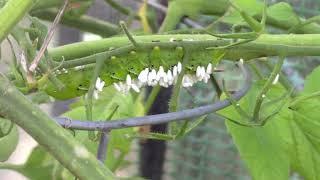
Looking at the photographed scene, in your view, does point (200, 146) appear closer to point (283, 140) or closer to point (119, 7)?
point (119, 7)

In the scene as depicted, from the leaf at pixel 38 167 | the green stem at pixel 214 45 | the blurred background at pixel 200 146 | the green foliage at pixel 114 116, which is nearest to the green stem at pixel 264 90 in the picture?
the green stem at pixel 214 45

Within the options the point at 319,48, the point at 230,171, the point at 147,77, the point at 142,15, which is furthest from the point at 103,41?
the point at 230,171

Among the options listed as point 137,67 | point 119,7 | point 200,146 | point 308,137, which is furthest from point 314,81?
point 200,146

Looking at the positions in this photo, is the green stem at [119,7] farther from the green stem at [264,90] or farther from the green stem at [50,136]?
the green stem at [50,136]

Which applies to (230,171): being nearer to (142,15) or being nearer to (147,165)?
(147,165)

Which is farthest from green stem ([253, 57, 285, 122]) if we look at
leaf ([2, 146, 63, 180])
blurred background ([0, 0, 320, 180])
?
blurred background ([0, 0, 320, 180])
